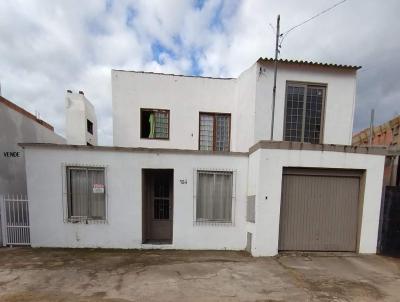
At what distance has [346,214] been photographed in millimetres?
6547

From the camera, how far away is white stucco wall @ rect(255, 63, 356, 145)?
7621mm

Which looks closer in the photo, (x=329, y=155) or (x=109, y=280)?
(x=109, y=280)

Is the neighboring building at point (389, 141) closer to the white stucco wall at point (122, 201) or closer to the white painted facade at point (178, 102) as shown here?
the white painted facade at point (178, 102)

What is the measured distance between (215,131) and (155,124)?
2709 millimetres

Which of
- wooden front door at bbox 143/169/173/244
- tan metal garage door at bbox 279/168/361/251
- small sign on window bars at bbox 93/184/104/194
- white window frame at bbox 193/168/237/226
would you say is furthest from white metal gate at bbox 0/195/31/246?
tan metal garage door at bbox 279/168/361/251

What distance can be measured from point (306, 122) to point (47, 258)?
928 cm

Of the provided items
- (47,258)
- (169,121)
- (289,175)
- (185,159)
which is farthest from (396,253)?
(47,258)

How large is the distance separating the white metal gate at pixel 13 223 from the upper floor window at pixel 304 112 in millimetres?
9160

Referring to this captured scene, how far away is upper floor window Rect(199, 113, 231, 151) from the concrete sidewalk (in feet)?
15.0

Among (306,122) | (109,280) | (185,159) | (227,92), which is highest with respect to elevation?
(227,92)

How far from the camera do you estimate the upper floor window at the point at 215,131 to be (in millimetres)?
9539

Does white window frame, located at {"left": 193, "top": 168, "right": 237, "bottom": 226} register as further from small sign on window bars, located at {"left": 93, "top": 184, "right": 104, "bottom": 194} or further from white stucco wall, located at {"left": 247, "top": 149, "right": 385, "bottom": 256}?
small sign on window bars, located at {"left": 93, "top": 184, "right": 104, "bottom": 194}

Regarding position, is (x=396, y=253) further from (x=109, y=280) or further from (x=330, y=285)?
(x=109, y=280)

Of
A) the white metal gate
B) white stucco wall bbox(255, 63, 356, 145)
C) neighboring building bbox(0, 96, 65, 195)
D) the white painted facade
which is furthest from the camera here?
the white painted facade
